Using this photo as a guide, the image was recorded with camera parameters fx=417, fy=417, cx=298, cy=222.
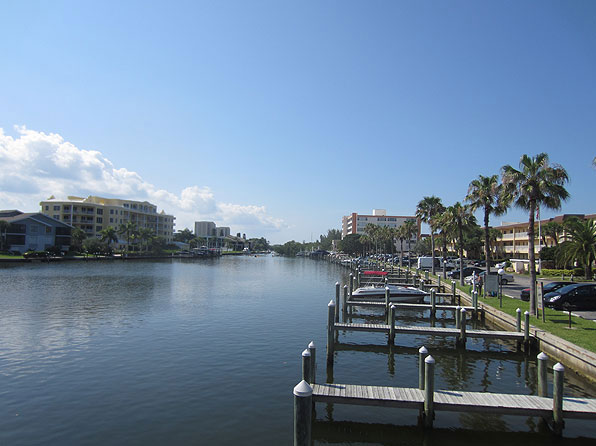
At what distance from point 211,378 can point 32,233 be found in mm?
108350

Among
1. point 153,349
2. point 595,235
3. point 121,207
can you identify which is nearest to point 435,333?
point 153,349

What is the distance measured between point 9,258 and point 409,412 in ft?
326

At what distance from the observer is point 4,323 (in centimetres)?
2594

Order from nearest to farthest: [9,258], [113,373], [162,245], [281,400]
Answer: [281,400], [113,373], [9,258], [162,245]

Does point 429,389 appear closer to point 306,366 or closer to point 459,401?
point 459,401

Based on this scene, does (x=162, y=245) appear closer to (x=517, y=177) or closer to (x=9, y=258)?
(x=9, y=258)

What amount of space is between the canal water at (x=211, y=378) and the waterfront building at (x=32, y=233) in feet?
279

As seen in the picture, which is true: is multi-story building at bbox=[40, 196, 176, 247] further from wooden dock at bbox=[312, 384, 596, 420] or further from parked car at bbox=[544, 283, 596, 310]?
wooden dock at bbox=[312, 384, 596, 420]

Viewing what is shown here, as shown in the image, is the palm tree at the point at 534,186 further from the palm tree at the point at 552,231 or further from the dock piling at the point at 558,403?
the palm tree at the point at 552,231

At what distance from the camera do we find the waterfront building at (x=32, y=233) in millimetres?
101812

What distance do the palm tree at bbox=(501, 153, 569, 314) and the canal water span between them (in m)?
8.30

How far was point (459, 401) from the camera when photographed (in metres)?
11.6

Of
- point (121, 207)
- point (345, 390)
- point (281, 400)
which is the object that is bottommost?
point (281, 400)

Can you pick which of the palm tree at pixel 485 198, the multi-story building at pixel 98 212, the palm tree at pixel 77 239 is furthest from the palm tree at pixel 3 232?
the palm tree at pixel 485 198
